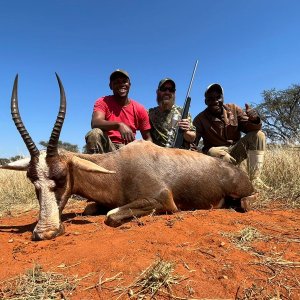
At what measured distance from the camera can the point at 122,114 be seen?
21.5ft

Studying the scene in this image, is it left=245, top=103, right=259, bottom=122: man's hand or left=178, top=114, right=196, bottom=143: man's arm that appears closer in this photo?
left=178, top=114, right=196, bottom=143: man's arm

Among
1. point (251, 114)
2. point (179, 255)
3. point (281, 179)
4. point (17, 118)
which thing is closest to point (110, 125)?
point (17, 118)

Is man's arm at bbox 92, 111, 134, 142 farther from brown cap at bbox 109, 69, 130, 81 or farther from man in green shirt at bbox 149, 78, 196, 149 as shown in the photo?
man in green shirt at bbox 149, 78, 196, 149

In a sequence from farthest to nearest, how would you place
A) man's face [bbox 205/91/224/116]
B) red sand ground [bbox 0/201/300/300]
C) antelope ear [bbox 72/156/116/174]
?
man's face [bbox 205/91/224/116] → antelope ear [bbox 72/156/116/174] → red sand ground [bbox 0/201/300/300]

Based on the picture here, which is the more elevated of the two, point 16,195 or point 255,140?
point 255,140

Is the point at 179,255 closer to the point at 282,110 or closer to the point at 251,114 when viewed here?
the point at 251,114

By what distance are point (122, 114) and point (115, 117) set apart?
0.16m

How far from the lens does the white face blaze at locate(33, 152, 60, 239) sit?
3447 millimetres

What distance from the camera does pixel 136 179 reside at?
175 inches

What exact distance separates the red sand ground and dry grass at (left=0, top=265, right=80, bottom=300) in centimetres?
8

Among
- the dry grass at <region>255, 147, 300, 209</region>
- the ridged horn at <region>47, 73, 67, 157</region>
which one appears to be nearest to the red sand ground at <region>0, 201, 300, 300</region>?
the ridged horn at <region>47, 73, 67, 157</region>

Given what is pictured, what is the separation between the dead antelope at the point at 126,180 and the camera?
3.80 m

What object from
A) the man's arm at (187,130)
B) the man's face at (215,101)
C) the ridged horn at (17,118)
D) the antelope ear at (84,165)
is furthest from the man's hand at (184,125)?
the ridged horn at (17,118)

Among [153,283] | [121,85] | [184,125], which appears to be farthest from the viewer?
[121,85]
